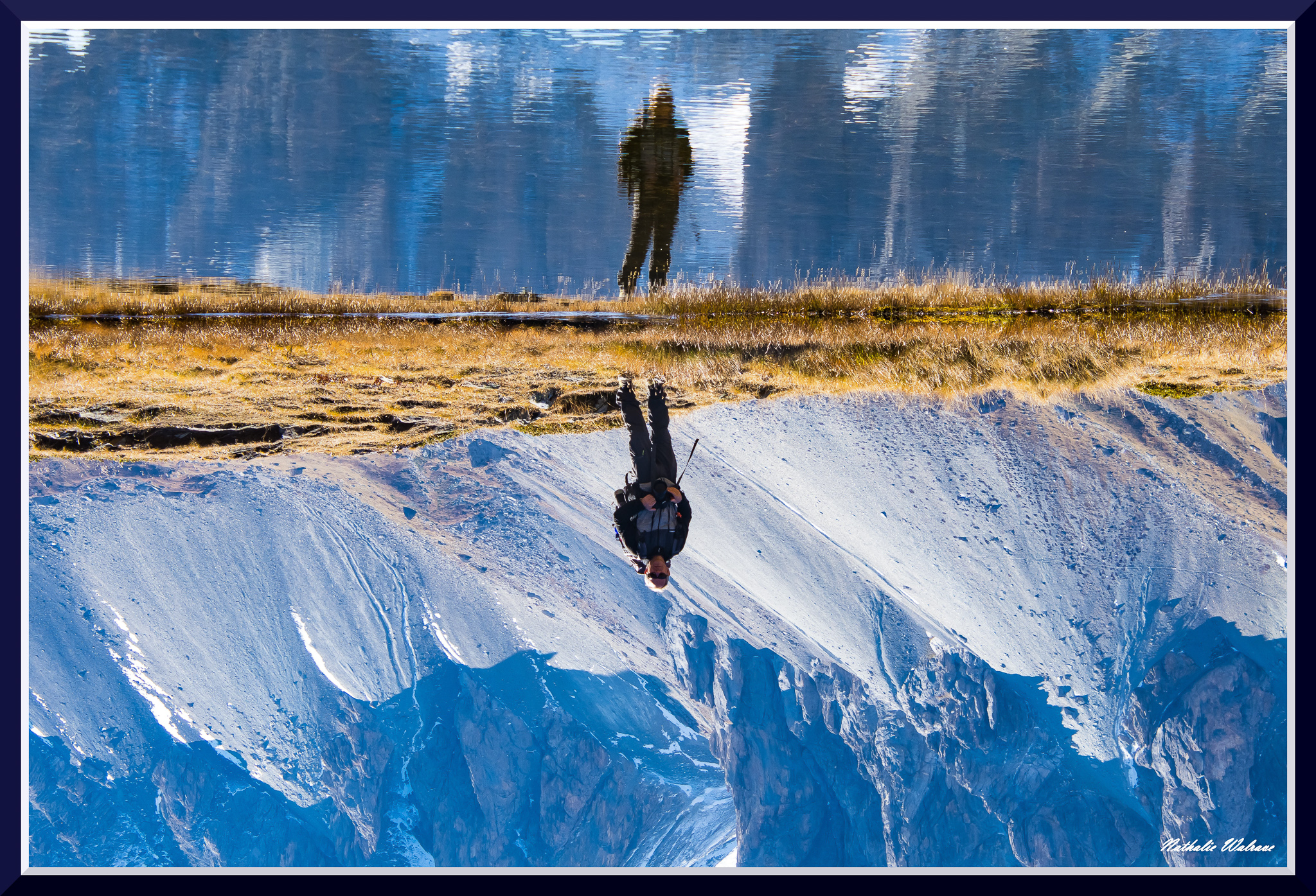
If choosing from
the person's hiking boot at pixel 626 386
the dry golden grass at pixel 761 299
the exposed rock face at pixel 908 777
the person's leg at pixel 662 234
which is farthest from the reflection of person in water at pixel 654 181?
the exposed rock face at pixel 908 777

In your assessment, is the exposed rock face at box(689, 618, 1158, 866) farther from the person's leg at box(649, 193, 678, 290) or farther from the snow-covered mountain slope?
the person's leg at box(649, 193, 678, 290)

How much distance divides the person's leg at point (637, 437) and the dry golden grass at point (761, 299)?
92 cm

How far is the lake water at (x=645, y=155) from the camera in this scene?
20.3 ft

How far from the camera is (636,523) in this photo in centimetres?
575

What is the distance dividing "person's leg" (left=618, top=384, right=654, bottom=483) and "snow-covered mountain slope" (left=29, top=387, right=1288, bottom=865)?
2.10m

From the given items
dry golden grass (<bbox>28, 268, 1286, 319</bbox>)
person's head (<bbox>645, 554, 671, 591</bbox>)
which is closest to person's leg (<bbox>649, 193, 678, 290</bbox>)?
dry golden grass (<bbox>28, 268, 1286, 319</bbox>)

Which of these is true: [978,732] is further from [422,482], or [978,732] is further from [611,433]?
[422,482]

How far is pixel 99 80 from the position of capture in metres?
6.16

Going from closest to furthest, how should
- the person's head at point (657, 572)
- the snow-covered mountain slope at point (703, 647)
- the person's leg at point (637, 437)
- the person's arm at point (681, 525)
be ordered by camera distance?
the person's head at point (657, 572), the person's arm at point (681, 525), the person's leg at point (637, 437), the snow-covered mountain slope at point (703, 647)

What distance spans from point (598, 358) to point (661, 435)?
1.10m

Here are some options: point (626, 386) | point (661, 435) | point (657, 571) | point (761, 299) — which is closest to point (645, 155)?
point (761, 299)

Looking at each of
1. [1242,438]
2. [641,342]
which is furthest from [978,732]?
[641,342]

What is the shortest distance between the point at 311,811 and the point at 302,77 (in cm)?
1803

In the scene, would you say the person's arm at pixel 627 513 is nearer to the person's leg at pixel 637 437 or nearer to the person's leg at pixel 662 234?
the person's leg at pixel 637 437
